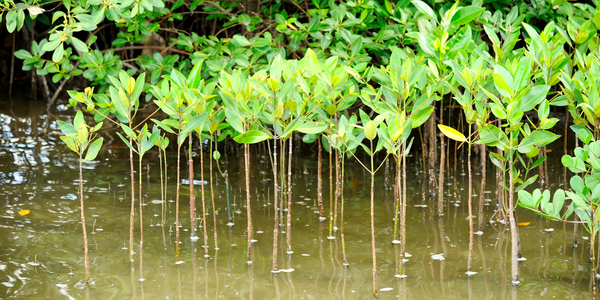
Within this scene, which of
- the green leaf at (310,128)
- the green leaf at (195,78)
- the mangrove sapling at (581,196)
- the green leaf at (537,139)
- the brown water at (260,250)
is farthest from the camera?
the green leaf at (195,78)

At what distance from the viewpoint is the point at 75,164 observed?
4.78 meters

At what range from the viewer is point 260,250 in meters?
3.12

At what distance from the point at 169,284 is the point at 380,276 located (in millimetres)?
937

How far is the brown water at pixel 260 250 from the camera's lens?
2.65 m

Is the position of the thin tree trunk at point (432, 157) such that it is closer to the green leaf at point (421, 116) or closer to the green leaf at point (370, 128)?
the green leaf at point (421, 116)

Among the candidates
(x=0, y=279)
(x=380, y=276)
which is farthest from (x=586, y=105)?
(x=0, y=279)

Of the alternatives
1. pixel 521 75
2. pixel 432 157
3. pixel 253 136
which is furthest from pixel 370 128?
pixel 432 157

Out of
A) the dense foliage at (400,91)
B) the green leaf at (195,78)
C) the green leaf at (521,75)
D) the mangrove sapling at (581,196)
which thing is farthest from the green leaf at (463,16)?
the green leaf at (195,78)

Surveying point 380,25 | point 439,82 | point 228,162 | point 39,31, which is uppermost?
point 39,31

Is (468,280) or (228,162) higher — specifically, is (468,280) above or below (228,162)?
below

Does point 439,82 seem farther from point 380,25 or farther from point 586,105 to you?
point 380,25

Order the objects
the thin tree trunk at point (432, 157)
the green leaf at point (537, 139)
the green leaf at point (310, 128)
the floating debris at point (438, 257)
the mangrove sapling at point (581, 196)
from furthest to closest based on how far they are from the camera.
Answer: the thin tree trunk at point (432, 157)
the floating debris at point (438, 257)
the green leaf at point (310, 128)
the green leaf at point (537, 139)
the mangrove sapling at point (581, 196)

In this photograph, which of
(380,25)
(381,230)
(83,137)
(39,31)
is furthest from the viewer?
(39,31)

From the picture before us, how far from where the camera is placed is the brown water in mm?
2650
